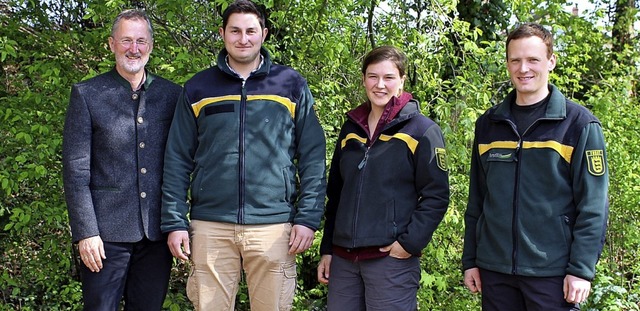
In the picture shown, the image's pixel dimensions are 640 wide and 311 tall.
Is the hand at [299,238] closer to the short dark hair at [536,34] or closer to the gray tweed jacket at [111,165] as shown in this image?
the gray tweed jacket at [111,165]

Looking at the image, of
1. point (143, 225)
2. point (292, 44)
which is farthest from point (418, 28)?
point (143, 225)

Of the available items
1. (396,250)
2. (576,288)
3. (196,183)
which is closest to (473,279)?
(396,250)

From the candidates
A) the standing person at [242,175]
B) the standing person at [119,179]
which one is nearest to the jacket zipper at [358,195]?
the standing person at [242,175]

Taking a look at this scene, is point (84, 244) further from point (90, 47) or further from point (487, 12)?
point (487, 12)

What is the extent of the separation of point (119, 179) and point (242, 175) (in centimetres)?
62

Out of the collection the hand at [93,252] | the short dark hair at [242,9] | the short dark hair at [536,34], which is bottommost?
the hand at [93,252]

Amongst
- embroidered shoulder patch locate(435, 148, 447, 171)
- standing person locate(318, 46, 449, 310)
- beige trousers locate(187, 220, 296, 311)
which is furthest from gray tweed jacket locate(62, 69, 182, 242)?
embroidered shoulder patch locate(435, 148, 447, 171)

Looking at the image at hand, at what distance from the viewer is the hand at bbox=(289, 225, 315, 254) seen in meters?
3.50

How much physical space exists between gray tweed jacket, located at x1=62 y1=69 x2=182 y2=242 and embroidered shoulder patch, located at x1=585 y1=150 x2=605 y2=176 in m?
2.06

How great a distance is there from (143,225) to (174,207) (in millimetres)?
179

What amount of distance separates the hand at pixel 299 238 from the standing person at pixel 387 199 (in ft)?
0.46

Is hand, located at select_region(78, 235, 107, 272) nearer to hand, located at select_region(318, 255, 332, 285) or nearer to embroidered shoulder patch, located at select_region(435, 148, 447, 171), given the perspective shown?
hand, located at select_region(318, 255, 332, 285)

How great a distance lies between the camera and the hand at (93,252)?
3375 mm

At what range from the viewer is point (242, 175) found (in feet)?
11.3
